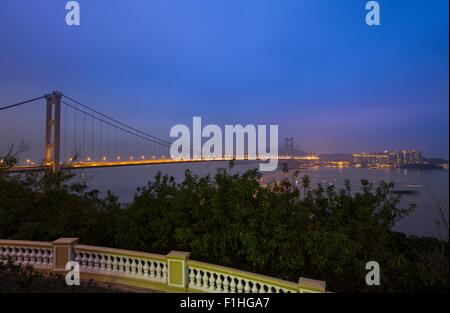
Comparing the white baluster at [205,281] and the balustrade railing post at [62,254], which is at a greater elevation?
the balustrade railing post at [62,254]

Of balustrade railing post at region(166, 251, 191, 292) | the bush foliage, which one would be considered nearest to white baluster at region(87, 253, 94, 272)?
the bush foliage

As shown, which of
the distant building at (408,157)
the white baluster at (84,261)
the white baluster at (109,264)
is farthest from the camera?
the distant building at (408,157)

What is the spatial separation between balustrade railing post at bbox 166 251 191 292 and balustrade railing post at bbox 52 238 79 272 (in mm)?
1803

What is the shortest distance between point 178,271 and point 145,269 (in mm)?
619

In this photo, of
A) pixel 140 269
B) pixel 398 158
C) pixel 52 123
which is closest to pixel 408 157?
pixel 398 158

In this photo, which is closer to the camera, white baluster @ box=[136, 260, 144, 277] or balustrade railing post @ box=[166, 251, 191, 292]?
balustrade railing post @ box=[166, 251, 191, 292]

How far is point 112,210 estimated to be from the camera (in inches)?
235

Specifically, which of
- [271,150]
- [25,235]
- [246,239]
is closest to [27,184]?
[25,235]

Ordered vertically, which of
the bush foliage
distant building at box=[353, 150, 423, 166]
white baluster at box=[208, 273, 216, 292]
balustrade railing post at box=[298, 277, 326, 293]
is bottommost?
white baluster at box=[208, 273, 216, 292]

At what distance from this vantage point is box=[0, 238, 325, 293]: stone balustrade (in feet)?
13.0

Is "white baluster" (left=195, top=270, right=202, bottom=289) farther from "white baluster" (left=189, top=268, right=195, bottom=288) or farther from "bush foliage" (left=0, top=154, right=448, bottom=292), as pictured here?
"bush foliage" (left=0, top=154, right=448, bottom=292)

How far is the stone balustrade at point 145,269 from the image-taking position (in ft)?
13.0

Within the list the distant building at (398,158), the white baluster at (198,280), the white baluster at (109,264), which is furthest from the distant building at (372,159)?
the white baluster at (109,264)

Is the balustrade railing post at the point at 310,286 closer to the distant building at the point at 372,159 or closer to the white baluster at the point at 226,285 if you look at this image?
the white baluster at the point at 226,285
